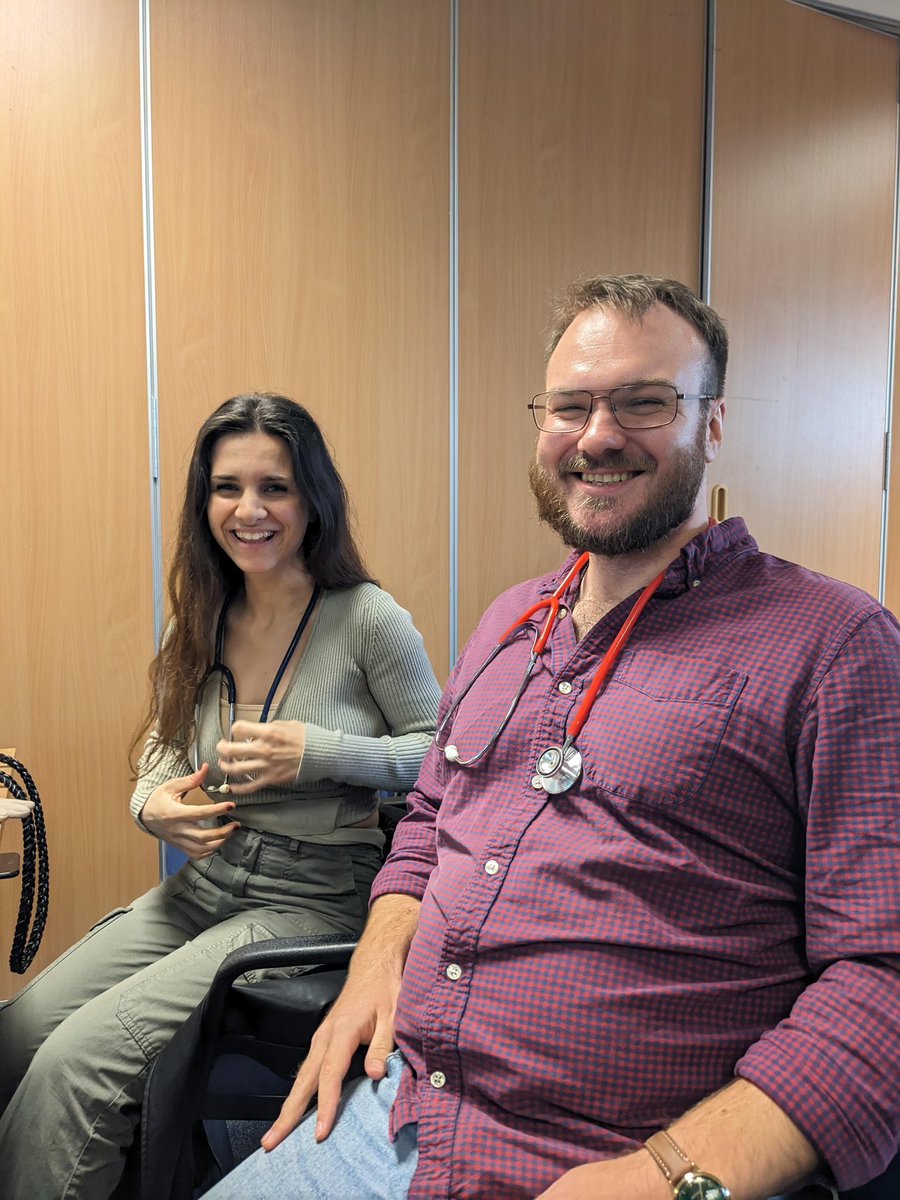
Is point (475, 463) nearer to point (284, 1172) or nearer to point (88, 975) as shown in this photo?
point (88, 975)

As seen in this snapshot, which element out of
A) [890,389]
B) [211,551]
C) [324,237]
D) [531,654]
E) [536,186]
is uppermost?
[536,186]

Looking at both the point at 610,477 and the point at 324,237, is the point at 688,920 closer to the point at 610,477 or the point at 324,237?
the point at 610,477

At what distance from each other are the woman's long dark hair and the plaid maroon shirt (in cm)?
77

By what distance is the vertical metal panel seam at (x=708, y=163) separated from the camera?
3.21 meters

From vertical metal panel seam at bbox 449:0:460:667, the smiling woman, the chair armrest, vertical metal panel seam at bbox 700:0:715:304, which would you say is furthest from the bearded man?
vertical metal panel seam at bbox 700:0:715:304

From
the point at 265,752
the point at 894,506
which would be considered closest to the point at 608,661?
the point at 265,752

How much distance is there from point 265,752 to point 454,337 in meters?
1.79

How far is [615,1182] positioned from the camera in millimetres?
896

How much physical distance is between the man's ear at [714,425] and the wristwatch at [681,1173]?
844 millimetres

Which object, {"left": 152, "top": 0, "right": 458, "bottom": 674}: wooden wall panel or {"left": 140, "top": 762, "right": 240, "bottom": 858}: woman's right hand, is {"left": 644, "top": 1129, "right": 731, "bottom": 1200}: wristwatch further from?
{"left": 152, "top": 0, "right": 458, "bottom": 674}: wooden wall panel

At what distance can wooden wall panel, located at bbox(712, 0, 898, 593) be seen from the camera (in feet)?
11.0

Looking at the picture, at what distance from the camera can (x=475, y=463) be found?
303 cm

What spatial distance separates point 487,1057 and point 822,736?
516 mm

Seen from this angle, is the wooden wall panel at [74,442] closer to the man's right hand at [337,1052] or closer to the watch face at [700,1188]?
the man's right hand at [337,1052]
